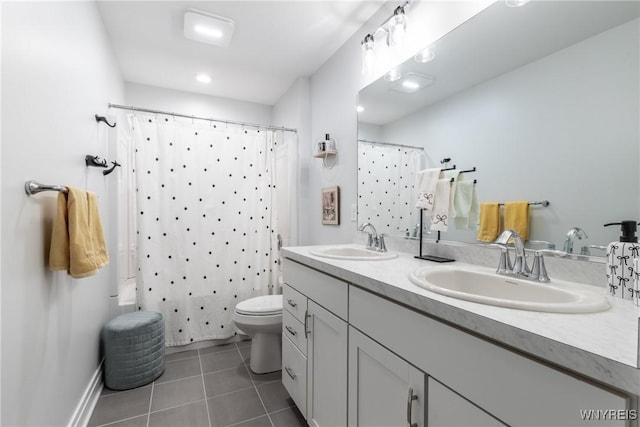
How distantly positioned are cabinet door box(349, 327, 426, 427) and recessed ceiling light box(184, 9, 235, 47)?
6.87 feet

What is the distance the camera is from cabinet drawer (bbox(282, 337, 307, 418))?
149 centimetres

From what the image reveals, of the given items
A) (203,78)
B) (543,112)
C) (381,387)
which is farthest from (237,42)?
(381,387)

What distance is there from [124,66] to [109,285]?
191cm

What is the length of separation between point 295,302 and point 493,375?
3.71 ft

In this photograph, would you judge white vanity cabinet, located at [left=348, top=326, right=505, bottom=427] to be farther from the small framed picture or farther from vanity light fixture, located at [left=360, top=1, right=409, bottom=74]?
vanity light fixture, located at [left=360, top=1, right=409, bottom=74]

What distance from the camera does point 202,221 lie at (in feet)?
8.10

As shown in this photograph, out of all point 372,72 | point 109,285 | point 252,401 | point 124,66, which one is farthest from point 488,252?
point 124,66

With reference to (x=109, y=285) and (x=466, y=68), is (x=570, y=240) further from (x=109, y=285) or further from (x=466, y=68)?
(x=109, y=285)

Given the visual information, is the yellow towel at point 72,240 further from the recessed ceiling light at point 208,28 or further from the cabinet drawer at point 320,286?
the recessed ceiling light at point 208,28

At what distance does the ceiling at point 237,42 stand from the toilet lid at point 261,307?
1987 millimetres

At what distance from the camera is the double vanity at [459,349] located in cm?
51

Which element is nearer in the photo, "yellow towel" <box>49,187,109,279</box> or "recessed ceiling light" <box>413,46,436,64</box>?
"yellow towel" <box>49,187,109,279</box>

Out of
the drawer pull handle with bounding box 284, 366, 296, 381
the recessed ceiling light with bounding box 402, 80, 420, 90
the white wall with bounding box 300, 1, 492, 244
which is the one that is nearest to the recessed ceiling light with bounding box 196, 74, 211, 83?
the white wall with bounding box 300, 1, 492, 244

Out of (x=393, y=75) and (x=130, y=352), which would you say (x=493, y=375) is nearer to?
(x=393, y=75)
